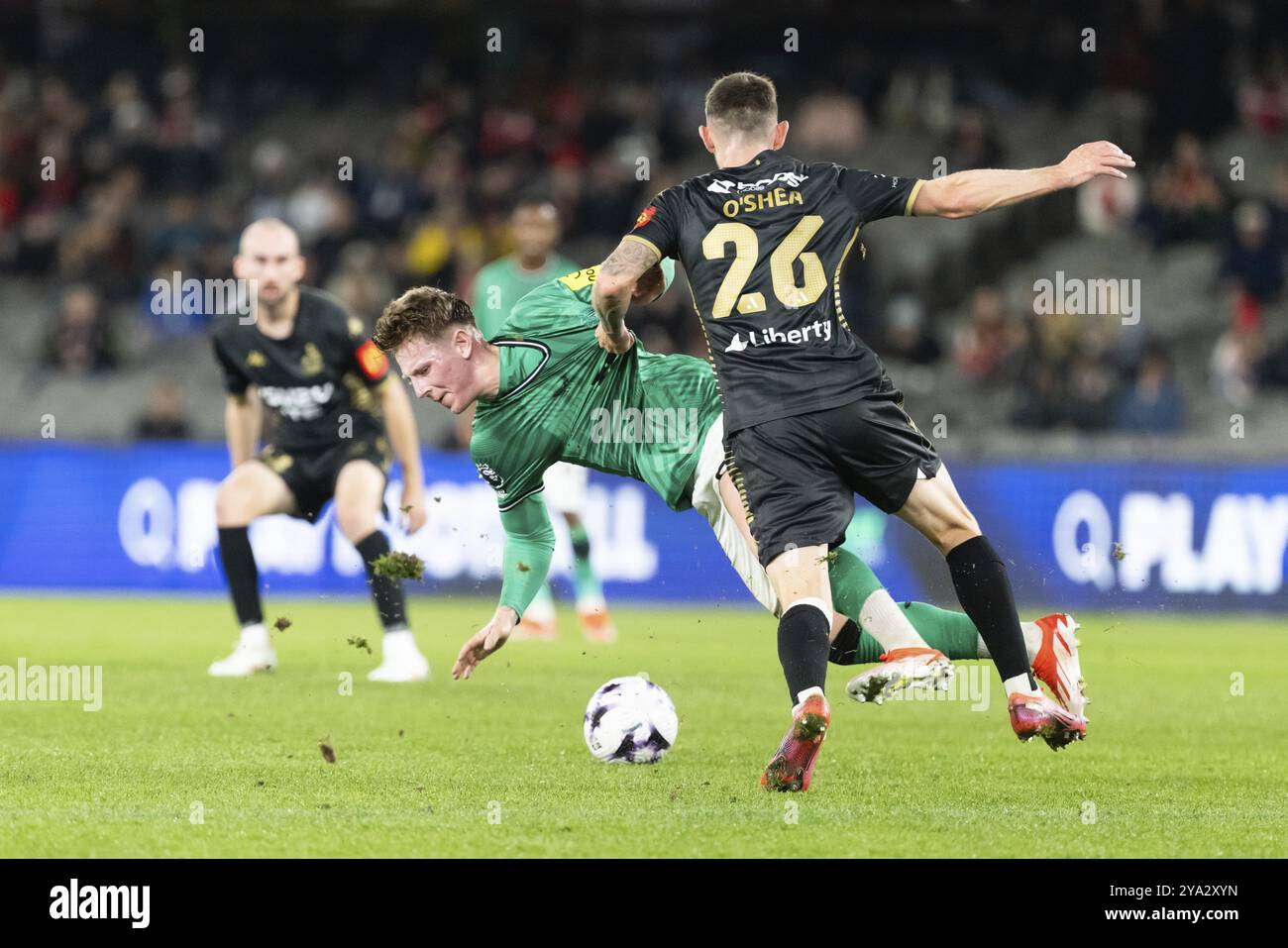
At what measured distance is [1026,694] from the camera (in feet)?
20.4

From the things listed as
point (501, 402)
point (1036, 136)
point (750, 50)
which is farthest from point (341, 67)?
point (501, 402)

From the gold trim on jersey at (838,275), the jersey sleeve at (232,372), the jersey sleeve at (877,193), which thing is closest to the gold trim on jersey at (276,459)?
the jersey sleeve at (232,372)

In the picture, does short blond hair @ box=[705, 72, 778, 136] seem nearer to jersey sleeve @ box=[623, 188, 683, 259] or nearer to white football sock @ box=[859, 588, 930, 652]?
jersey sleeve @ box=[623, 188, 683, 259]

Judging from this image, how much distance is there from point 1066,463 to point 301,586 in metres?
6.36

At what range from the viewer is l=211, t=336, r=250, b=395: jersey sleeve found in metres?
9.84

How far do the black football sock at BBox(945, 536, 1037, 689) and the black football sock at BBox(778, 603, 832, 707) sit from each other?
23.0 inches

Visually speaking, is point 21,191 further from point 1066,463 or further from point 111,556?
point 1066,463

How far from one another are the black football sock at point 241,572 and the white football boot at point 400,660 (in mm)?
767

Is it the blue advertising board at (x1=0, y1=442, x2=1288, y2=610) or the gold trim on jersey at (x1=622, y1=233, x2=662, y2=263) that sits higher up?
the gold trim on jersey at (x1=622, y1=233, x2=662, y2=263)

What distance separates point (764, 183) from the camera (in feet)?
20.4

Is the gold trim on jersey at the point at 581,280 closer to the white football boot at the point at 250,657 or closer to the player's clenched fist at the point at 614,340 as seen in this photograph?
the player's clenched fist at the point at 614,340

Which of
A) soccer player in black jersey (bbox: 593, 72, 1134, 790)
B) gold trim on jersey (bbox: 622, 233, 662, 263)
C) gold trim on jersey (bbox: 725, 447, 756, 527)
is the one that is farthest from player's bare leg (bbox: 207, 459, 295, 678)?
gold trim on jersey (bbox: 622, 233, 662, 263)

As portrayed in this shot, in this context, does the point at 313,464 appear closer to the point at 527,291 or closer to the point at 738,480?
the point at 527,291
